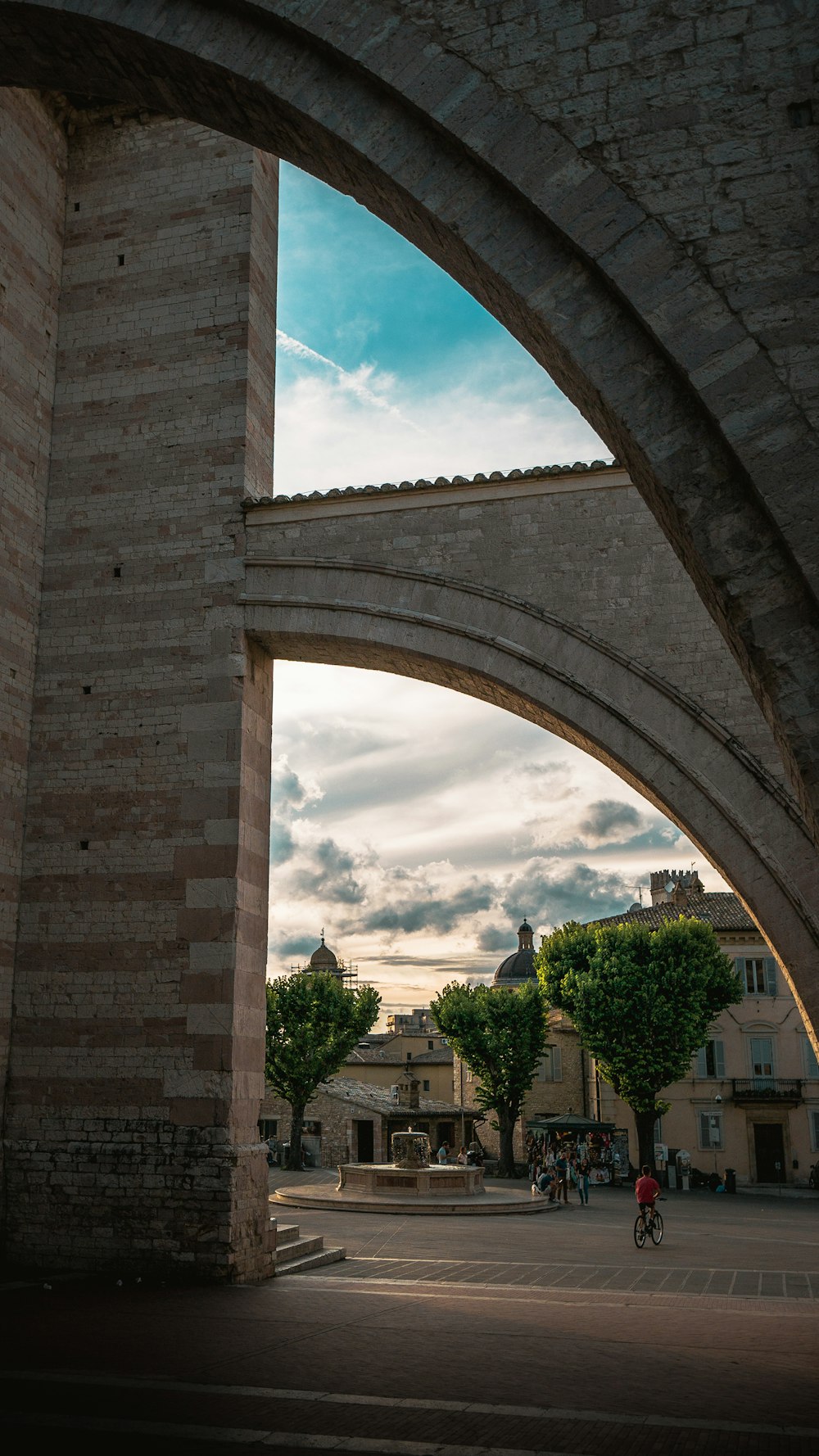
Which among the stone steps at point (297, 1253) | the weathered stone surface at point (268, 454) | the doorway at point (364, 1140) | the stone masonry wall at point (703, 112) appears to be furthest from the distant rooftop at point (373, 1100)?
the stone masonry wall at point (703, 112)

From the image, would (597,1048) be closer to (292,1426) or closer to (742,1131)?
(742,1131)

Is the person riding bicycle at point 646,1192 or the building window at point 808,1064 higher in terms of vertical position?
the building window at point 808,1064

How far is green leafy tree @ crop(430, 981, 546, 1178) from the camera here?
3002cm

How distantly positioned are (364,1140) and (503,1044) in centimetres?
769

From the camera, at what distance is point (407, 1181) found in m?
20.1

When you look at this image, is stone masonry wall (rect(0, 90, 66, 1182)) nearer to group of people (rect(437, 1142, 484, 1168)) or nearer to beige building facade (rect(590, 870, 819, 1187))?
group of people (rect(437, 1142, 484, 1168))

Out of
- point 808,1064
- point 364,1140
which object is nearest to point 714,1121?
point 808,1064

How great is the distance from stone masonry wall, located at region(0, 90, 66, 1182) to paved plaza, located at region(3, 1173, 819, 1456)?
378cm

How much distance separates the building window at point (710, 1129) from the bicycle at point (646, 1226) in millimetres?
19120

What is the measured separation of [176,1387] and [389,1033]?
62.8 m

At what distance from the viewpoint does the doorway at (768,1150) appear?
103 ft

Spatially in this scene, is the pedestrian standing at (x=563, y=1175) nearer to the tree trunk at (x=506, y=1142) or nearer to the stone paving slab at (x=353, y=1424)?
the tree trunk at (x=506, y=1142)

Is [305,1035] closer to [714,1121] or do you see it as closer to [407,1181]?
[407,1181]

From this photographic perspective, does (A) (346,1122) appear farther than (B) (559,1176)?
Yes
